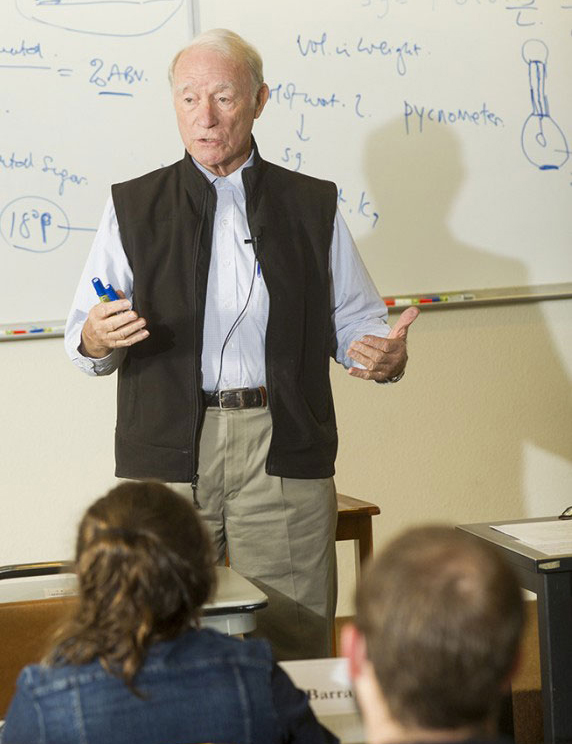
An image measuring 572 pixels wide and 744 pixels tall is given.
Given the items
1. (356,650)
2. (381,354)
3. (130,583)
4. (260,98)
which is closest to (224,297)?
(381,354)

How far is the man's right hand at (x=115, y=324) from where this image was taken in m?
2.07

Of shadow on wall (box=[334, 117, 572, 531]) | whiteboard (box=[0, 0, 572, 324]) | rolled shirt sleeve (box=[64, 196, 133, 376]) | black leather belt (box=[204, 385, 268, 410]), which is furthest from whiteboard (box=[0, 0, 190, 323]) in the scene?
black leather belt (box=[204, 385, 268, 410])

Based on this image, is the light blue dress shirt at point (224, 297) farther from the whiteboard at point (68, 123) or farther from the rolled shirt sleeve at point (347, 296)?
the whiteboard at point (68, 123)

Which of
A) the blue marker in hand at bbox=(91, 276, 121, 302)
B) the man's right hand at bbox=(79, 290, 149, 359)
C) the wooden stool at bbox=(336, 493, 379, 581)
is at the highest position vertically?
the blue marker in hand at bbox=(91, 276, 121, 302)

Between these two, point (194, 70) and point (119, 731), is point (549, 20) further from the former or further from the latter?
point (119, 731)

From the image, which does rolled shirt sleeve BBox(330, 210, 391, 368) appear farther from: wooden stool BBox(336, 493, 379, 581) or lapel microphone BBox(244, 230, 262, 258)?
wooden stool BBox(336, 493, 379, 581)

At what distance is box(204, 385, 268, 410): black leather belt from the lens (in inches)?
88.0

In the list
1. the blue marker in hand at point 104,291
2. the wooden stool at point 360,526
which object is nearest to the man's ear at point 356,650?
the blue marker in hand at point 104,291

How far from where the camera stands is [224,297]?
2.29 meters

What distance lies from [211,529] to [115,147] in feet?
4.64

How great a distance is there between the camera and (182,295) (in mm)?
2277

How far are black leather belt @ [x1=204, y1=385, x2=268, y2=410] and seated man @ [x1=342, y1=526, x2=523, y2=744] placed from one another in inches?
52.6

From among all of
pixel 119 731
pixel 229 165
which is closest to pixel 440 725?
pixel 119 731

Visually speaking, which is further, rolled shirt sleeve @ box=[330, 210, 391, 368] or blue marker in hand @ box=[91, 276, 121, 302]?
rolled shirt sleeve @ box=[330, 210, 391, 368]
